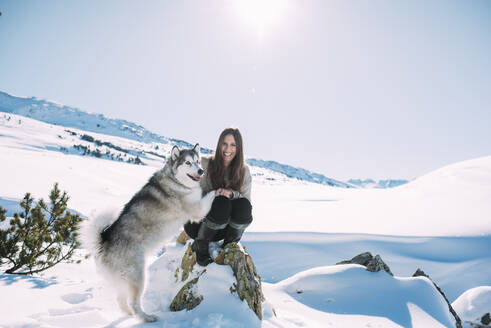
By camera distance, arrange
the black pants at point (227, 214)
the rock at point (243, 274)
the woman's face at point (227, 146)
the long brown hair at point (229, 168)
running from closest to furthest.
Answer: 1. the rock at point (243, 274)
2. the black pants at point (227, 214)
3. the long brown hair at point (229, 168)
4. the woman's face at point (227, 146)

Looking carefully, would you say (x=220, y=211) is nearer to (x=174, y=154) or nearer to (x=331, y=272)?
(x=174, y=154)

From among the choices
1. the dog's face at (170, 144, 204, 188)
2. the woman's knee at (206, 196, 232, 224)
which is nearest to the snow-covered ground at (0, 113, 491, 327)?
the woman's knee at (206, 196, 232, 224)

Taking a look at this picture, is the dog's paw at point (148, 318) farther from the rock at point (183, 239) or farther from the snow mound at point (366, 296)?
the snow mound at point (366, 296)

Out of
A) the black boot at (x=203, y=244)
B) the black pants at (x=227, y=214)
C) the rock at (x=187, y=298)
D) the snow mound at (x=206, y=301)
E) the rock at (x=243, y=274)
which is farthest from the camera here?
the black boot at (x=203, y=244)

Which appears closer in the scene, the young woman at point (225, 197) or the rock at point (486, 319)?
the young woman at point (225, 197)

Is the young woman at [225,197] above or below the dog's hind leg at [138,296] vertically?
above

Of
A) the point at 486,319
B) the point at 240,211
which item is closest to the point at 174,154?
the point at 240,211

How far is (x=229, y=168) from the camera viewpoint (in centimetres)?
438

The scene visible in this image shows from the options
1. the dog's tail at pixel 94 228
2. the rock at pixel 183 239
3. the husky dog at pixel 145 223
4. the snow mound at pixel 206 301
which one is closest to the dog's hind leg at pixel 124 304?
the husky dog at pixel 145 223

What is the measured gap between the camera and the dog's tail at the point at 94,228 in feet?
10.8

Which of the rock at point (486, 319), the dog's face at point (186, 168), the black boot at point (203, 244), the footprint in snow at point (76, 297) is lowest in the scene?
the rock at point (486, 319)

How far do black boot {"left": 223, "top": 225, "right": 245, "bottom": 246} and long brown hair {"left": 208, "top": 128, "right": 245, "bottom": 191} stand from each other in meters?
0.69

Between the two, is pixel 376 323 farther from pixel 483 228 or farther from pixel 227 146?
pixel 483 228

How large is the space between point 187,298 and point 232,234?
1.15 m
